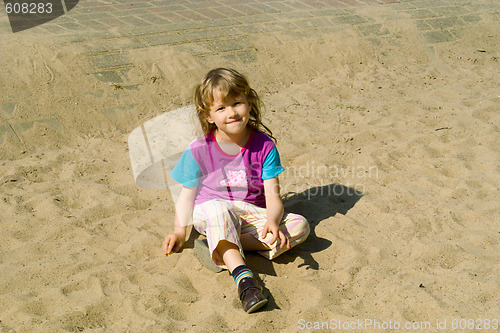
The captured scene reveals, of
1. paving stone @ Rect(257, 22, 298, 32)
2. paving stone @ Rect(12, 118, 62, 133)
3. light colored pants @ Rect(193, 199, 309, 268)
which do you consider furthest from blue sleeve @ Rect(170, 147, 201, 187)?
paving stone @ Rect(257, 22, 298, 32)

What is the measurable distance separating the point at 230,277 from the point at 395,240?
994mm

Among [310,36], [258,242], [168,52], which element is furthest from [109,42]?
[258,242]

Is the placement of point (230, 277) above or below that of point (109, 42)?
below

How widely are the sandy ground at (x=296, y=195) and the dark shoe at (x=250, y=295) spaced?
0.05 meters

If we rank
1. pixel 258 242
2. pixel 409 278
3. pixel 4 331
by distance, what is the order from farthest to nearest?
1. pixel 258 242
2. pixel 409 278
3. pixel 4 331

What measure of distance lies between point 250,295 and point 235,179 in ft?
2.50

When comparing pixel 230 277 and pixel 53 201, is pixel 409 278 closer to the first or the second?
pixel 230 277

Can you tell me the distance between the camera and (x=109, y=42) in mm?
5582

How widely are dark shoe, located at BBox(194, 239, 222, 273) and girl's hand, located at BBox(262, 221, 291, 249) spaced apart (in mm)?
314

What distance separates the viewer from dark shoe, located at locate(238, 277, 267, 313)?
2566 millimetres

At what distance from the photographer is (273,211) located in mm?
2994

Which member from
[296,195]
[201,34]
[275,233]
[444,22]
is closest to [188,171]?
[275,233]

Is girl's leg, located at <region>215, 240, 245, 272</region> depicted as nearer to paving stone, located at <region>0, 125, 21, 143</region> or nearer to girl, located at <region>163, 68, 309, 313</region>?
girl, located at <region>163, 68, 309, 313</region>

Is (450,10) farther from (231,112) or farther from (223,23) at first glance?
(231,112)
